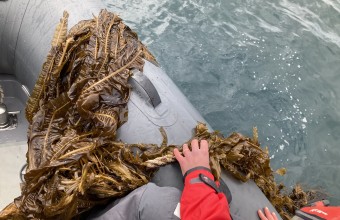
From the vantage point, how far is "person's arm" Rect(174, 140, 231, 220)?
1499 millimetres

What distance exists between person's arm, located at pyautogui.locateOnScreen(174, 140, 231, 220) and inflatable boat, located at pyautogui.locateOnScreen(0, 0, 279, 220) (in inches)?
3.5

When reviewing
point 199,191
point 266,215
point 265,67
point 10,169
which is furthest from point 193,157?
point 265,67

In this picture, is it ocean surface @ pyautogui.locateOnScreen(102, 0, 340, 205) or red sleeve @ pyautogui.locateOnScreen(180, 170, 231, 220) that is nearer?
red sleeve @ pyautogui.locateOnScreen(180, 170, 231, 220)

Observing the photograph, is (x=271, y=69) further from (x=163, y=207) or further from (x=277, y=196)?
(x=163, y=207)

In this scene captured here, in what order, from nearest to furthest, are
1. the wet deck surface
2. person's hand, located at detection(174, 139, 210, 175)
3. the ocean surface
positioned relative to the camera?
person's hand, located at detection(174, 139, 210, 175)
the wet deck surface
the ocean surface

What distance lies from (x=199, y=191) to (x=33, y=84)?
1.50 metres

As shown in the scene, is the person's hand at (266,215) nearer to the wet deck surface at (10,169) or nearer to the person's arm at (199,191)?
the person's arm at (199,191)

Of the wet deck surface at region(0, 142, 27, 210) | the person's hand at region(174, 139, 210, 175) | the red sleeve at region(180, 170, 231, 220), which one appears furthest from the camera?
the wet deck surface at region(0, 142, 27, 210)

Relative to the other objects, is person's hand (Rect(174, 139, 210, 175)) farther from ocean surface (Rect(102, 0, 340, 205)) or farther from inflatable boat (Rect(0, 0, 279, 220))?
ocean surface (Rect(102, 0, 340, 205))

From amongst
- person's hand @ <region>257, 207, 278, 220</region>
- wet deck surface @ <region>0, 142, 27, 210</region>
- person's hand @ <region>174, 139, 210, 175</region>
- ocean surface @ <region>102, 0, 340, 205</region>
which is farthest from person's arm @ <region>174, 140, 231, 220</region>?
ocean surface @ <region>102, 0, 340, 205</region>

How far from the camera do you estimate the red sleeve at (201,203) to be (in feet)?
4.90


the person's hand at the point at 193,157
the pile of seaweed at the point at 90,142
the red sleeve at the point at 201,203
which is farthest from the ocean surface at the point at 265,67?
the red sleeve at the point at 201,203

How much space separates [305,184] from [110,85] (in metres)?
1.96

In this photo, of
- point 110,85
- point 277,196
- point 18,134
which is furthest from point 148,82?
point 18,134
